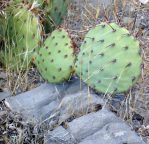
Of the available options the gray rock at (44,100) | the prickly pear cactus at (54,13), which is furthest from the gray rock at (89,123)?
the prickly pear cactus at (54,13)

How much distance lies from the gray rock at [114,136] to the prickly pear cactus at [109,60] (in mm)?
251

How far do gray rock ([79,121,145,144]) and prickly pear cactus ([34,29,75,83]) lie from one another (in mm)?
446

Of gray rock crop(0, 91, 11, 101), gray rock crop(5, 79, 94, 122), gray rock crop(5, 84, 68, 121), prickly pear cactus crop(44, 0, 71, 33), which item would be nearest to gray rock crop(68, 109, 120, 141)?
gray rock crop(5, 79, 94, 122)

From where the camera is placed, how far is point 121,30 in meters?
2.38

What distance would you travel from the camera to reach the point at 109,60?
239cm

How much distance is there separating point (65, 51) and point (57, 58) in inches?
2.7

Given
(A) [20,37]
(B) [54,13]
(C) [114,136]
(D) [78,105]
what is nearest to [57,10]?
(B) [54,13]

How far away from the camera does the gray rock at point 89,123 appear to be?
226 cm

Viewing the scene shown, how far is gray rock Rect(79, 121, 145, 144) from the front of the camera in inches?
84.2

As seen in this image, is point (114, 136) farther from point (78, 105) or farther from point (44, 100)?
point (44, 100)

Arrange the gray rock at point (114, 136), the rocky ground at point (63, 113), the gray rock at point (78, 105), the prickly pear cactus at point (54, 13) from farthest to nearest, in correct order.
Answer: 1. the prickly pear cactus at point (54, 13)
2. the gray rock at point (78, 105)
3. the rocky ground at point (63, 113)
4. the gray rock at point (114, 136)

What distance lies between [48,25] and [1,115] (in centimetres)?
77

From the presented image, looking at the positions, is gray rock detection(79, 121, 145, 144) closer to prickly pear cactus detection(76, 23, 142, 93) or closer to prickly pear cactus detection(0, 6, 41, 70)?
prickly pear cactus detection(76, 23, 142, 93)

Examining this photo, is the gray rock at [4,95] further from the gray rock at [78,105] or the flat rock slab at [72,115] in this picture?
the gray rock at [78,105]
